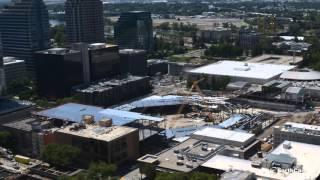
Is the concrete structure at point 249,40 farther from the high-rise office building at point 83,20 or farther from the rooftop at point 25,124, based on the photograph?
the rooftop at point 25,124

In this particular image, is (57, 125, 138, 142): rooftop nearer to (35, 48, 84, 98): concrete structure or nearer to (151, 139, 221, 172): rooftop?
(151, 139, 221, 172): rooftop

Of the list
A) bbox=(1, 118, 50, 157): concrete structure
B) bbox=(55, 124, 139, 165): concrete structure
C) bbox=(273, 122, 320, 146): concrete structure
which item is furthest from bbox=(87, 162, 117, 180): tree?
bbox=(273, 122, 320, 146): concrete structure

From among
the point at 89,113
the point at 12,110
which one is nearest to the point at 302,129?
the point at 89,113

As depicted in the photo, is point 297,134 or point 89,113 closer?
point 297,134

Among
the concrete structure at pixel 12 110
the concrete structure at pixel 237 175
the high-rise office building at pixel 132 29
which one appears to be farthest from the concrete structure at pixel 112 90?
the concrete structure at pixel 237 175

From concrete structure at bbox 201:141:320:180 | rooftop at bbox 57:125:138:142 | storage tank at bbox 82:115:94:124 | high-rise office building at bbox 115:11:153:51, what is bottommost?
concrete structure at bbox 201:141:320:180

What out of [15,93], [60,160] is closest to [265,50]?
[15,93]

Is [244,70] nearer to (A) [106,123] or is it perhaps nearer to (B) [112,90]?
(B) [112,90]

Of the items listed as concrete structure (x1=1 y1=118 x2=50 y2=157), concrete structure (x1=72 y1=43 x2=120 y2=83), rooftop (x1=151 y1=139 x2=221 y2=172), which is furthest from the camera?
concrete structure (x1=72 y1=43 x2=120 y2=83)
